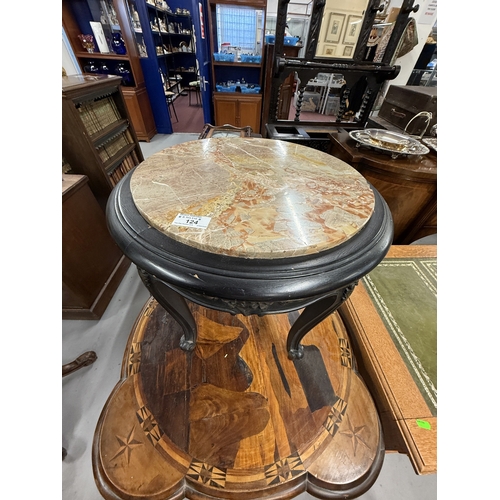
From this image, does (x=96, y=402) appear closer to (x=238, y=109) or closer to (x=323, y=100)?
(x=238, y=109)

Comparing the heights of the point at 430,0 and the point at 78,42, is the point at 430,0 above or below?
above

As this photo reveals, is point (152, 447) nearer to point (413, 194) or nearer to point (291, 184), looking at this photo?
point (291, 184)

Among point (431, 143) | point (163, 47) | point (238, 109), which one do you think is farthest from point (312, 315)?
point (163, 47)

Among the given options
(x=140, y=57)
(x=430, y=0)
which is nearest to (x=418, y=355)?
(x=140, y=57)

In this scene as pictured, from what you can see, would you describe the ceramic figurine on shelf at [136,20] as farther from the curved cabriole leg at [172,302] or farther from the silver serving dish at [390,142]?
the curved cabriole leg at [172,302]

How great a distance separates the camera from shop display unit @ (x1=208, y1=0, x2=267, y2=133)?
2.89m

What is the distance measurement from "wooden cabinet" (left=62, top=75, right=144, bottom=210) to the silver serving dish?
1.71 meters

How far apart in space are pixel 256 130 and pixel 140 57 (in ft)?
5.97

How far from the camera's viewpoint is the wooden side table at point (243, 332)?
0.54m

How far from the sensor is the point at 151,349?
1.10 m

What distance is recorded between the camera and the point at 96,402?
1.11m

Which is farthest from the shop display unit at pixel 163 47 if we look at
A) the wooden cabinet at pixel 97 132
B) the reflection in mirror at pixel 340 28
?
the reflection in mirror at pixel 340 28

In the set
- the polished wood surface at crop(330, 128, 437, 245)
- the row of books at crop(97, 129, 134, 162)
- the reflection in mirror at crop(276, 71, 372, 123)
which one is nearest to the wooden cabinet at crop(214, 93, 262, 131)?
the reflection in mirror at crop(276, 71, 372, 123)

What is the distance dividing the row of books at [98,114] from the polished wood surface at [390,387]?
197cm
